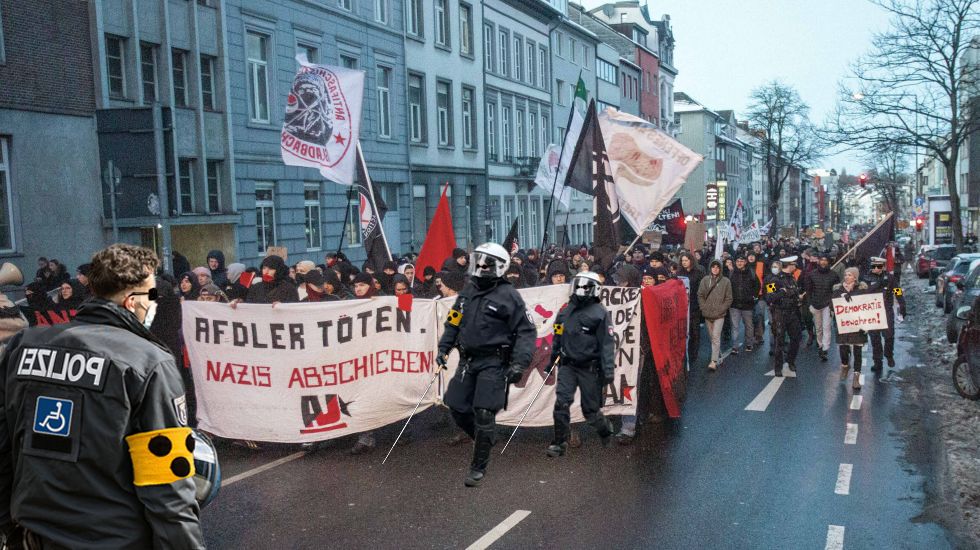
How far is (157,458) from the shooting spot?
324cm

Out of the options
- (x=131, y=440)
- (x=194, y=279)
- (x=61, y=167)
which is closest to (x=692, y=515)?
(x=131, y=440)

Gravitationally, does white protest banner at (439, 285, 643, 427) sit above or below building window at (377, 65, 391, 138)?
below

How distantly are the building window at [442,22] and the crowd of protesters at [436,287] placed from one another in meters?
19.1

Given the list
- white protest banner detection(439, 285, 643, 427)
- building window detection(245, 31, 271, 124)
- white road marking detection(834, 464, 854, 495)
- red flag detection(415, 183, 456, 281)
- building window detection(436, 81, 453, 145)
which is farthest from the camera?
building window detection(436, 81, 453, 145)

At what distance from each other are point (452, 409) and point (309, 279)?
4335mm

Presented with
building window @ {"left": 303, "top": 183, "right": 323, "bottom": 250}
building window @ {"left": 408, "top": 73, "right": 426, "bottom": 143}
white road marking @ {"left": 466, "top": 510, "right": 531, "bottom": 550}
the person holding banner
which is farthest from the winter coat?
building window @ {"left": 408, "top": 73, "right": 426, "bottom": 143}

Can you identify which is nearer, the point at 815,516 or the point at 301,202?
the point at 815,516

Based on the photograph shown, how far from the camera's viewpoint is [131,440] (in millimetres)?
3252

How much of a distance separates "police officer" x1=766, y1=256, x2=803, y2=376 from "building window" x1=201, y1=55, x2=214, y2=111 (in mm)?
14439

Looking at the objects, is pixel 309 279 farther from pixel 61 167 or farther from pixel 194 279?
pixel 61 167

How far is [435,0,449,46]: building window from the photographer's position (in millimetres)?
35500

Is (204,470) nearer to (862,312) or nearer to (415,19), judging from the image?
(862,312)

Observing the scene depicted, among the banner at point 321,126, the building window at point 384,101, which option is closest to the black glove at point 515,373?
the banner at point 321,126

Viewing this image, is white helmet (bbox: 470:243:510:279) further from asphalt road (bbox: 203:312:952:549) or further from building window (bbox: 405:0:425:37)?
building window (bbox: 405:0:425:37)
